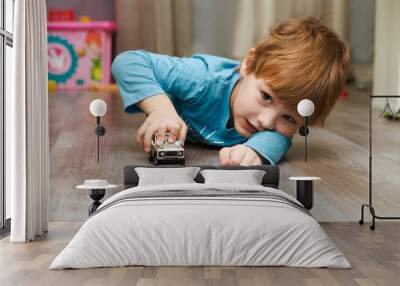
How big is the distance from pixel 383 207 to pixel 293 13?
171 cm

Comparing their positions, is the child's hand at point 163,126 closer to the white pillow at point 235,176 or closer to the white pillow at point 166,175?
the white pillow at point 166,175

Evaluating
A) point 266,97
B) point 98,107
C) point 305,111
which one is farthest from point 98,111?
point 305,111

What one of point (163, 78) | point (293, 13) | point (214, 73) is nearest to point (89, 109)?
point (163, 78)

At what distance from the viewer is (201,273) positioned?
3990 millimetres

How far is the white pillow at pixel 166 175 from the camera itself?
5656 mm

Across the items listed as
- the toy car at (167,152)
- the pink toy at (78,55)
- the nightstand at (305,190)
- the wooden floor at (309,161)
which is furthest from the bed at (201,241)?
the pink toy at (78,55)

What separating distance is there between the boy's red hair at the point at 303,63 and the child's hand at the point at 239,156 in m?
0.47

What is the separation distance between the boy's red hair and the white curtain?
167 centimetres

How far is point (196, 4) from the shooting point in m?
6.29

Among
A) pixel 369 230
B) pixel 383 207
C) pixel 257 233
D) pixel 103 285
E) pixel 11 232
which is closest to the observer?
pixel 103 285

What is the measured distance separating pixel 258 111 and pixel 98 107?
4.21 feet

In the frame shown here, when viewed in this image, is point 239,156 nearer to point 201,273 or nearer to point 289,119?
point 289,119

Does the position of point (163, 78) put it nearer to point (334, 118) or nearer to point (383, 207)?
point (334, 118)

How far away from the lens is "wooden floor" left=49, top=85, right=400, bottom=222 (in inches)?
234
